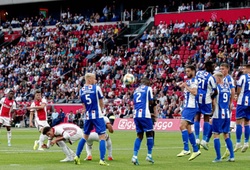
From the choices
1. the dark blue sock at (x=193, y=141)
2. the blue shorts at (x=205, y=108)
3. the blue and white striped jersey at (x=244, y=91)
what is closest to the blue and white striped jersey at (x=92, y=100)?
the dark blue sock at (x=193, y=141)

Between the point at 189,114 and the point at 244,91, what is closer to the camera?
the point at 189,114

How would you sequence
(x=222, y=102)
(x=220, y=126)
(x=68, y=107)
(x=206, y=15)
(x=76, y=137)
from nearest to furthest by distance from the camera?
(x=220, y=126)
(x=222, y=102)
(x=76, y=137)
(x=68, y=107)
(x=206, y=15)

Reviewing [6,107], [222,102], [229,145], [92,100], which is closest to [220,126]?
[229,145]

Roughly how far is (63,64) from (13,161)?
38819mm

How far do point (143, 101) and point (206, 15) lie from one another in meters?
36.1

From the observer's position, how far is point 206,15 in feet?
176

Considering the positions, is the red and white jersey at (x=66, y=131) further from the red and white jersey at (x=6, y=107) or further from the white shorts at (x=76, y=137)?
the red and white jersey at (x=6, y=107)

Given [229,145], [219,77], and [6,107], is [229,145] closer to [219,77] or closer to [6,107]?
[219,77]

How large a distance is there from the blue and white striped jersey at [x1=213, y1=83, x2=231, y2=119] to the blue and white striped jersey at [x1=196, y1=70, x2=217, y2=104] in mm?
382

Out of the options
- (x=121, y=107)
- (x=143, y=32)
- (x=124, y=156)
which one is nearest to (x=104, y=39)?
(x=143, y=32)

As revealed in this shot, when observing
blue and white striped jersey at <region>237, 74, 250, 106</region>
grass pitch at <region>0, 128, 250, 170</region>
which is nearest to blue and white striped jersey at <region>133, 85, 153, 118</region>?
grass pitch at <region>0, 128, 250, 170</region>

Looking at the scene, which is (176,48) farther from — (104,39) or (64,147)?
(64,147)

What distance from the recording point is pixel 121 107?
45562 mm

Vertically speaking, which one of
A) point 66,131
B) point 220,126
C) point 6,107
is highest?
point 220,126
